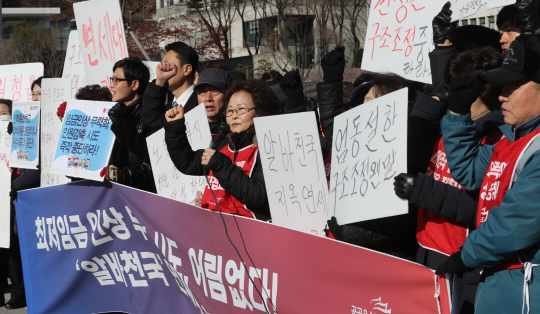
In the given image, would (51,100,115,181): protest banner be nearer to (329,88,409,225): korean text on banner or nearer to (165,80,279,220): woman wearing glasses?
(165,80,279,220): woman wearing glasses

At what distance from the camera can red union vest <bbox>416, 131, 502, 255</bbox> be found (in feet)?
8.65

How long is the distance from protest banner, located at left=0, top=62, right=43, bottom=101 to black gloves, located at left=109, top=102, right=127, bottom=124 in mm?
2902

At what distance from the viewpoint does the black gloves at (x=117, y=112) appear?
4129 mm

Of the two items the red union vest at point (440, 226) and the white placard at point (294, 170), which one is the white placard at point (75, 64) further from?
the red union vest at point (440, 226)

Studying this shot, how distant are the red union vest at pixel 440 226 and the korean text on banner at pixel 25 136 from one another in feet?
12.9

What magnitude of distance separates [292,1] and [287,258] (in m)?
20.3

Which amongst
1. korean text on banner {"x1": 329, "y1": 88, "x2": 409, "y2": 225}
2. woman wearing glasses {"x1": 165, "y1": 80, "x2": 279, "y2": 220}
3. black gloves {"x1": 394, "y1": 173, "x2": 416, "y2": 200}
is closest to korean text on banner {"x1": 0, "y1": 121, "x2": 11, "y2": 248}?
woman wearing glasses {"x1": 165, "y1": 80, "x2": 279, "y2": 220}

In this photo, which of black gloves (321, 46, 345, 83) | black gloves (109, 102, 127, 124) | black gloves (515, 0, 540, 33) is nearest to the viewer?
black gloves (515, 0, 540, 33)

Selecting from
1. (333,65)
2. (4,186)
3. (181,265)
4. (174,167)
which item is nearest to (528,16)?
(333,65)

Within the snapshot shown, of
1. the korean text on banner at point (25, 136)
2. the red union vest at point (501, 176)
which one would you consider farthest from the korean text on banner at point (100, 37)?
the red union vest at point (501, 176)

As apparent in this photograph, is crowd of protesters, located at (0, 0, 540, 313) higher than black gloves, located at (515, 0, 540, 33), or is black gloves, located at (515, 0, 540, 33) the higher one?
black gloves, located at (515, 0, 540, 33)

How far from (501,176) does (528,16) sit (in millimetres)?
904

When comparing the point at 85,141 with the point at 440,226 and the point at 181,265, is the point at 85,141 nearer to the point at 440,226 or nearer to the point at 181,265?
the point at 181,265

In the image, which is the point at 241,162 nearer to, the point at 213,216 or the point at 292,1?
the point at 213,216
